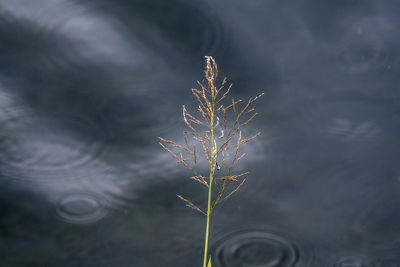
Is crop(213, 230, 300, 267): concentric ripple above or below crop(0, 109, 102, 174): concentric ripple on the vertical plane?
below

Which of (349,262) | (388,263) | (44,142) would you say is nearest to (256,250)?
(349,262)

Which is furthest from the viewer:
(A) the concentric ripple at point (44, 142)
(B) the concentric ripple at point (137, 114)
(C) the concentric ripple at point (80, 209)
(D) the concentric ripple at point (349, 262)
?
(B) the concentric ripple at point (137, 114)

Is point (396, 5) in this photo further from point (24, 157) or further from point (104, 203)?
point (24, 157)

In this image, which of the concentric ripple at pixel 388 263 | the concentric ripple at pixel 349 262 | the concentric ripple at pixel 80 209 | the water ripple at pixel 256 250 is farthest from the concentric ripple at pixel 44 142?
the concentric ripple at pixel 388 263

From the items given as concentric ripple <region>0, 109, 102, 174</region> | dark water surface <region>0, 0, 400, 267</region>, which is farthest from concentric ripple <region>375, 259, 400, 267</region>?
concentric ripple <region>0, 109, 102, 174</region>

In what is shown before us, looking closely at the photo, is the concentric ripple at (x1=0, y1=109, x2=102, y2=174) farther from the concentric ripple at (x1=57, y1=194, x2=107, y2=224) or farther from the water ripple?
the water ripple

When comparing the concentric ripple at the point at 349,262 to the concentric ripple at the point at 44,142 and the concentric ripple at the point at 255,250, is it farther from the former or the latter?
the concentric ripple at the point at 44,142

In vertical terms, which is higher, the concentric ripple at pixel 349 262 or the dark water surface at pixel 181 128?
the dark water surface at pixel 181 128

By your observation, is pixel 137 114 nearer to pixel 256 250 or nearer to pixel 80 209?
pixel 80 209

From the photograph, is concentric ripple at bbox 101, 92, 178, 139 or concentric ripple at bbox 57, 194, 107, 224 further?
concentric ripple at bbox 101, 92, 178, 139
